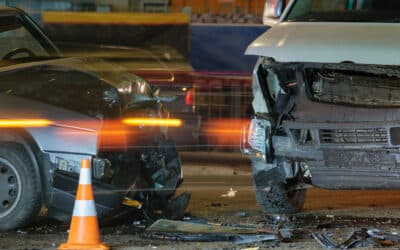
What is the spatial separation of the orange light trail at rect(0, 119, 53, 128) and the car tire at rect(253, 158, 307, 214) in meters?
1.97

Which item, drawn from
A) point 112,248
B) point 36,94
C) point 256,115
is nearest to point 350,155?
point 256,115

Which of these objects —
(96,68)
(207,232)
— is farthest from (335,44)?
(96,68)

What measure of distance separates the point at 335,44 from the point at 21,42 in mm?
3377

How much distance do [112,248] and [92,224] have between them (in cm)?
31

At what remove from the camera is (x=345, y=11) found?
7742 millimetres

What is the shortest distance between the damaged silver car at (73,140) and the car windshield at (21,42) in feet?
0.04

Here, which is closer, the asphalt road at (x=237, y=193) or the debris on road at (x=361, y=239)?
the debris on road at (x=361, y=239)

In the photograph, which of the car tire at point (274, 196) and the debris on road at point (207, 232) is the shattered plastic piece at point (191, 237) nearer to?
the debris on road at point (207, 232)

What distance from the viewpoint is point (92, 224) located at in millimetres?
6277

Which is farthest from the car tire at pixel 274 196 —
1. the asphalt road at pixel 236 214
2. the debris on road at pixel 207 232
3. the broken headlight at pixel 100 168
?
the broken headlight at pixel 100 168

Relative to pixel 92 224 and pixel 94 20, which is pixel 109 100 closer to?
pixel 92 224

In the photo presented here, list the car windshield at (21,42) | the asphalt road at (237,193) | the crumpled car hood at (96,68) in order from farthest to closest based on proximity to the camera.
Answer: the asphalt road at (237,193)
the car windshield at (21,42)
the crumpled car hood at (96,68)

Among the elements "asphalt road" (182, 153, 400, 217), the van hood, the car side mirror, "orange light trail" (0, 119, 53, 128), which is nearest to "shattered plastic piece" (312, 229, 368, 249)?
"asphalt road" (182, 153, 400, 217)

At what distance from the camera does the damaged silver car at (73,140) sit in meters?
6.98
